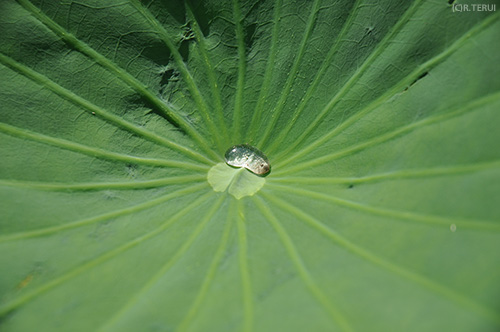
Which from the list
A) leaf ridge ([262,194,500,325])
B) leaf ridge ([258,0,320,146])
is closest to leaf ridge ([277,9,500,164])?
leaf ridge ([258,0,320,146])

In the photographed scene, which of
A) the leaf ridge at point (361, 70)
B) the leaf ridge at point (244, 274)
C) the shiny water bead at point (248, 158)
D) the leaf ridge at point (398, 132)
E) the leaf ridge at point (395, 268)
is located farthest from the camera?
the shiny water bead at point (248, 158)

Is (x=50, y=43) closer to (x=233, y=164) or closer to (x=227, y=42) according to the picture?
(x=227, y=42)

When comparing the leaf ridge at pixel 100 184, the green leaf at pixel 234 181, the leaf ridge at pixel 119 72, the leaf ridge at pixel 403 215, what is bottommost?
the leaf ridge at pixel 100 184

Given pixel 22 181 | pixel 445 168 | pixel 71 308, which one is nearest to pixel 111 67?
pixel 22 181

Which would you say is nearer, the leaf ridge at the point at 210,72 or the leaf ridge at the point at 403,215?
the leaf ridge at the point at 403,215

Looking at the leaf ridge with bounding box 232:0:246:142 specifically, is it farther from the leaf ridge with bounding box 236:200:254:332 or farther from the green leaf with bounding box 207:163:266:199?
the leaf ridge with bounding box 236:200:254:332

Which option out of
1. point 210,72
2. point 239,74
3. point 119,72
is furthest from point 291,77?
point 119,72

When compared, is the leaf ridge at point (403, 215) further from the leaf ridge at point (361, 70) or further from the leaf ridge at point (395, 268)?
the leaf ridge at point (361, 70)

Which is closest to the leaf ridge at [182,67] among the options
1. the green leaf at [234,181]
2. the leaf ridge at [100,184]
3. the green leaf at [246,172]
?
the green leaf at [246,172]
